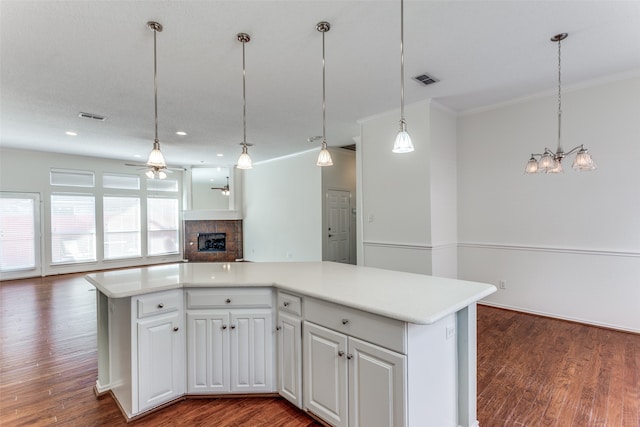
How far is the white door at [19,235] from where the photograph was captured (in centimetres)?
631

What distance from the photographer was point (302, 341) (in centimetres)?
201

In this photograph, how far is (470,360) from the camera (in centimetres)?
179

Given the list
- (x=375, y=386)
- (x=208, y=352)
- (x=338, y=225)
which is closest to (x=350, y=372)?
(x=375, y=386)

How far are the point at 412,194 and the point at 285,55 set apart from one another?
Result: 2.40m

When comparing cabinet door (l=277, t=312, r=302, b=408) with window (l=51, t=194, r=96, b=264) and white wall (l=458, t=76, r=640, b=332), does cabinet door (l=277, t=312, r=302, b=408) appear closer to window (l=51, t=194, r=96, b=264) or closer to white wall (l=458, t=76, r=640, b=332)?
white wall (l=458, t=76, r=640, b=332)

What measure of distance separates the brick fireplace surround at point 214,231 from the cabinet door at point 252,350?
22.5 ft

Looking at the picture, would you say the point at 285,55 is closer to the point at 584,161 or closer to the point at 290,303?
the point at 290,303

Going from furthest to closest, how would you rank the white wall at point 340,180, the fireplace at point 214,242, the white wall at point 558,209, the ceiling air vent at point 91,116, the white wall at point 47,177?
the fireplace at point 214,242
the white wall at point 340,180
the white wall at point 47,177
the ceiling air vent at point 91,116
the white wall at point 558,209

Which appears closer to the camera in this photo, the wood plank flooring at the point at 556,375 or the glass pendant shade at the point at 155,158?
the wood plank flooring at the point at 556,375

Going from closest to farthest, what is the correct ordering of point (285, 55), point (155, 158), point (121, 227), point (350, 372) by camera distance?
point (350, 372), point (155, 158), point (285, 55), point (121, 227)

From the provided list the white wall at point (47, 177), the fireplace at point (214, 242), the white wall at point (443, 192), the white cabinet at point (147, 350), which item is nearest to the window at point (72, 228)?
the white wall at point (47, 177)

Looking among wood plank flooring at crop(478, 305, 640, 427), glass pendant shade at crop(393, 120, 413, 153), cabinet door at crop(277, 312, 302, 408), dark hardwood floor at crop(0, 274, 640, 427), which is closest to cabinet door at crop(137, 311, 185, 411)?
dark hardwood floor at crop(0, 274, 640, 427)

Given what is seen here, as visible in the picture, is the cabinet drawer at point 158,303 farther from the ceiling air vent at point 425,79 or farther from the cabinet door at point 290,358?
the ceiling air vent at point 425,79

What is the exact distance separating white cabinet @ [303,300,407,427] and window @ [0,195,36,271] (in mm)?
7828
